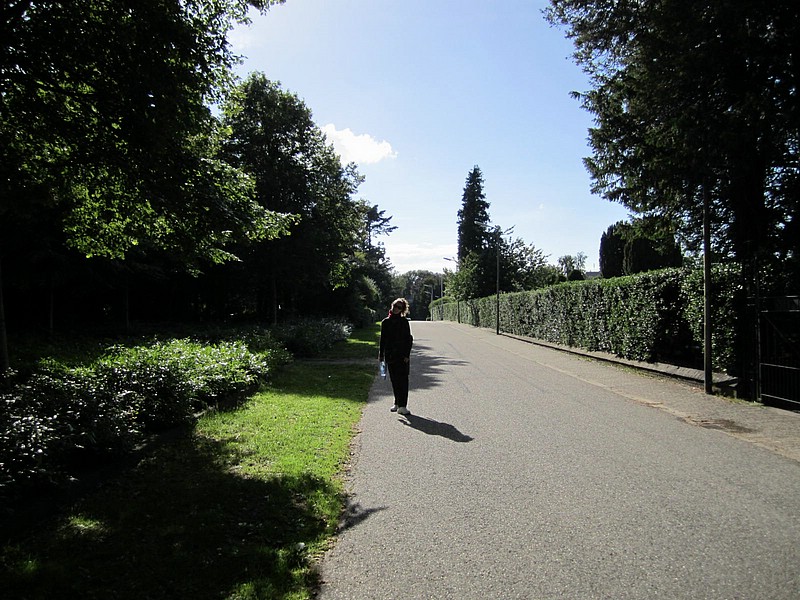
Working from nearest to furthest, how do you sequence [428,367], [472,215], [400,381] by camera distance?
[400,381] < [428,367] < [472,215]

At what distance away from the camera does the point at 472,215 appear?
72.0 meters

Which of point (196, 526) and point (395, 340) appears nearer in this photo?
point (196, 526)

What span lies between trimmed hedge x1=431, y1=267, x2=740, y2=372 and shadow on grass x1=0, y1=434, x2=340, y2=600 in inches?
356

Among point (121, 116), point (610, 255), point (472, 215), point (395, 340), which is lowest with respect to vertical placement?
point (395, 340)

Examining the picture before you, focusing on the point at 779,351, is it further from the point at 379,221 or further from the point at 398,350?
the point at 379,221

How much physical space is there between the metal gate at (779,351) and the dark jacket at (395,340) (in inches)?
239

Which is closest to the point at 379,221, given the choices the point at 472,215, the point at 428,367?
the point at 472,215

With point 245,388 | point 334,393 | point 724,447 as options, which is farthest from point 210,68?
point 724,447

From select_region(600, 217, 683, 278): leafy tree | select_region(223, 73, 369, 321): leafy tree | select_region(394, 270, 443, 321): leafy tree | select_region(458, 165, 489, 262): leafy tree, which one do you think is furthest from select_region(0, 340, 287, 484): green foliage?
select_region(394, 270, 443, 321): leafy tree

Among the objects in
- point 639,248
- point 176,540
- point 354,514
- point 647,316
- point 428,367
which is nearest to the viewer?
point 176,540

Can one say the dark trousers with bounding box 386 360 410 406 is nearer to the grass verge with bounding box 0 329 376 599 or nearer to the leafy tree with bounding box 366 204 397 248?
the grass verge with bounding box 0 329 376 599

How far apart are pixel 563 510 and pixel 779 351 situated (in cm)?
688

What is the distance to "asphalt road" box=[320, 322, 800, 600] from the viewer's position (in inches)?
122

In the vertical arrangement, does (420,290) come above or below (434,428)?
above
